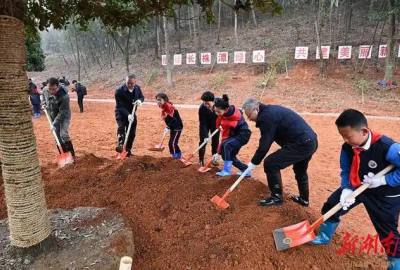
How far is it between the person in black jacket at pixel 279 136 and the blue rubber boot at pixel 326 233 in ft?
2.42

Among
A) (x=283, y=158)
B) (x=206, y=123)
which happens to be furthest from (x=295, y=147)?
(x=206, y=123)

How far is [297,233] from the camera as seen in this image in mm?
3203

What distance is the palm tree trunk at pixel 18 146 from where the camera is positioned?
2598 millimetres

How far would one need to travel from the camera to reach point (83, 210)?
3746 millimetres

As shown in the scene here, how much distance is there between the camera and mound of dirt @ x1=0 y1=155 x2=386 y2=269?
3.08 m

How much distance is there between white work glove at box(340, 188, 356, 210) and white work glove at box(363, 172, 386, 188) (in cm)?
20

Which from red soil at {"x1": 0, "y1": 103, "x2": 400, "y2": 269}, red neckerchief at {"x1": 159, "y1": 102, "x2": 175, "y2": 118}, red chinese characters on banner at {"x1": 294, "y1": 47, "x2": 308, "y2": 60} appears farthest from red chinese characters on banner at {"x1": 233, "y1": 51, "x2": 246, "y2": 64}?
red neckerchief at {"x1": 159, "y1": 102, "x2": 175, "y2": 118}

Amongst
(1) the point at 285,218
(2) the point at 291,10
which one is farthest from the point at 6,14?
(2) the point at 291,10

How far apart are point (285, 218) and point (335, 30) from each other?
87.8ft

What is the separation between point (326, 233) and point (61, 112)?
15.9ft

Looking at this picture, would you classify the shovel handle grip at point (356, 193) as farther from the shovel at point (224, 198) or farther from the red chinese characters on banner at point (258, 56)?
the red chinese characters on banner at point (258, 56)

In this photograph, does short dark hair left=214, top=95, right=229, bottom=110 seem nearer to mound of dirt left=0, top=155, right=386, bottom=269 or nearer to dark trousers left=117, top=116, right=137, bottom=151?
mound of dirt left=0, top=155, right=386, bottom=269

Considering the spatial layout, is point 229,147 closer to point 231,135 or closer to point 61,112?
point 231,135

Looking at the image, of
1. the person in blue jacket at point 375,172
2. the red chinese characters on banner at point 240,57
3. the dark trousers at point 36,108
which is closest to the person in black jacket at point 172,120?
the person in blue jacket at point 375,172
